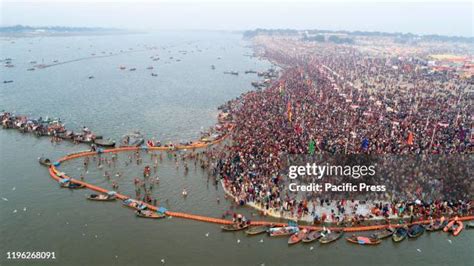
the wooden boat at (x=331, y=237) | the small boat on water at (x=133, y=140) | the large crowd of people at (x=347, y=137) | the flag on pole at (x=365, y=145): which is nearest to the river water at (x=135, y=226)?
the wooden boat at (x=331, y=237)

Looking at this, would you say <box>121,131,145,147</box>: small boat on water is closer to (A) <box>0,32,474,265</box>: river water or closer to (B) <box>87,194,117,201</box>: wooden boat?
(A) <box>0,32,474,265</box>: river water

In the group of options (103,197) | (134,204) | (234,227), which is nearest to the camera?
(234,227)

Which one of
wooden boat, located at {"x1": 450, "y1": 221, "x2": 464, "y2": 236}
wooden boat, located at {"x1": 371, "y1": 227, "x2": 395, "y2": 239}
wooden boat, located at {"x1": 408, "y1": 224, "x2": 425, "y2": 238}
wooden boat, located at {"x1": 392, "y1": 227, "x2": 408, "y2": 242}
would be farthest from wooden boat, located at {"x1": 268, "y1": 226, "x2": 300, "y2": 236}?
wooden boat, located at {"x1": 450, "y1": 221, "x2": 464, "y2": 236}

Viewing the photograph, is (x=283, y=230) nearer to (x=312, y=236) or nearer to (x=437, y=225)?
(x=312, y=236)

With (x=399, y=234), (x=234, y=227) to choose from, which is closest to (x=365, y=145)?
(x=399, y=234)

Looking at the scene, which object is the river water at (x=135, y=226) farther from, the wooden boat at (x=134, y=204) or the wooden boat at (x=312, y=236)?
the wooden boat at (x=134, y=204)
